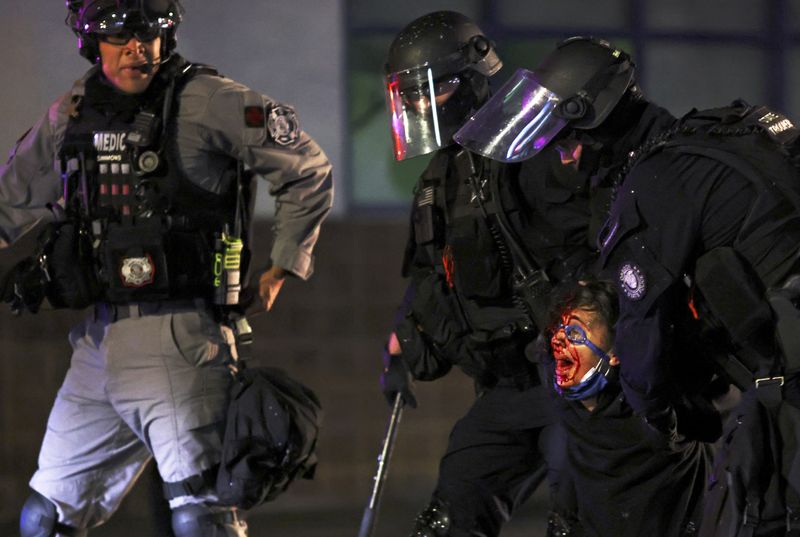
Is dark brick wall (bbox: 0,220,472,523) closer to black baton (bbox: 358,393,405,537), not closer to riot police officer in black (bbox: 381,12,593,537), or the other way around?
black baton (bbox: 358,393,405,537)

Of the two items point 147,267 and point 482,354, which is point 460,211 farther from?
point 147,267

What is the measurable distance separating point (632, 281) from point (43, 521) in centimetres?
223

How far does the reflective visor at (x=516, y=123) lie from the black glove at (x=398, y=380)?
4.02ft

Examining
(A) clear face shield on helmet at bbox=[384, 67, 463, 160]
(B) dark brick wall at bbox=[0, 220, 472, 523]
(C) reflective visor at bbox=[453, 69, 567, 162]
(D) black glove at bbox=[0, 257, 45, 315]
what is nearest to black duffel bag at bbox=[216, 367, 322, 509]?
(D) black glove at bbox=[0, 257, 45, 315]

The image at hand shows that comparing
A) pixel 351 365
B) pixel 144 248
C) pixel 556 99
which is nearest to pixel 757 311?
pixel 556 99

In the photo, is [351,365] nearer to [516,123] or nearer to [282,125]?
[282,125]

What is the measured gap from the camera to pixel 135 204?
4875 mm

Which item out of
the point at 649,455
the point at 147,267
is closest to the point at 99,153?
the point at 147,267

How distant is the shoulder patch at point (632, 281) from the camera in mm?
3578

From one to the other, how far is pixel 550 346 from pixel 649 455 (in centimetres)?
40

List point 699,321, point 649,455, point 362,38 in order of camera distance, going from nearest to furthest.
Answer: point 699,321
point 649,455
point 362,38

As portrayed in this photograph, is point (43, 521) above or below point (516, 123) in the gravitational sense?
below

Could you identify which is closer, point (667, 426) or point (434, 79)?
point (667, 426)

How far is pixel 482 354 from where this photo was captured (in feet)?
16.2
